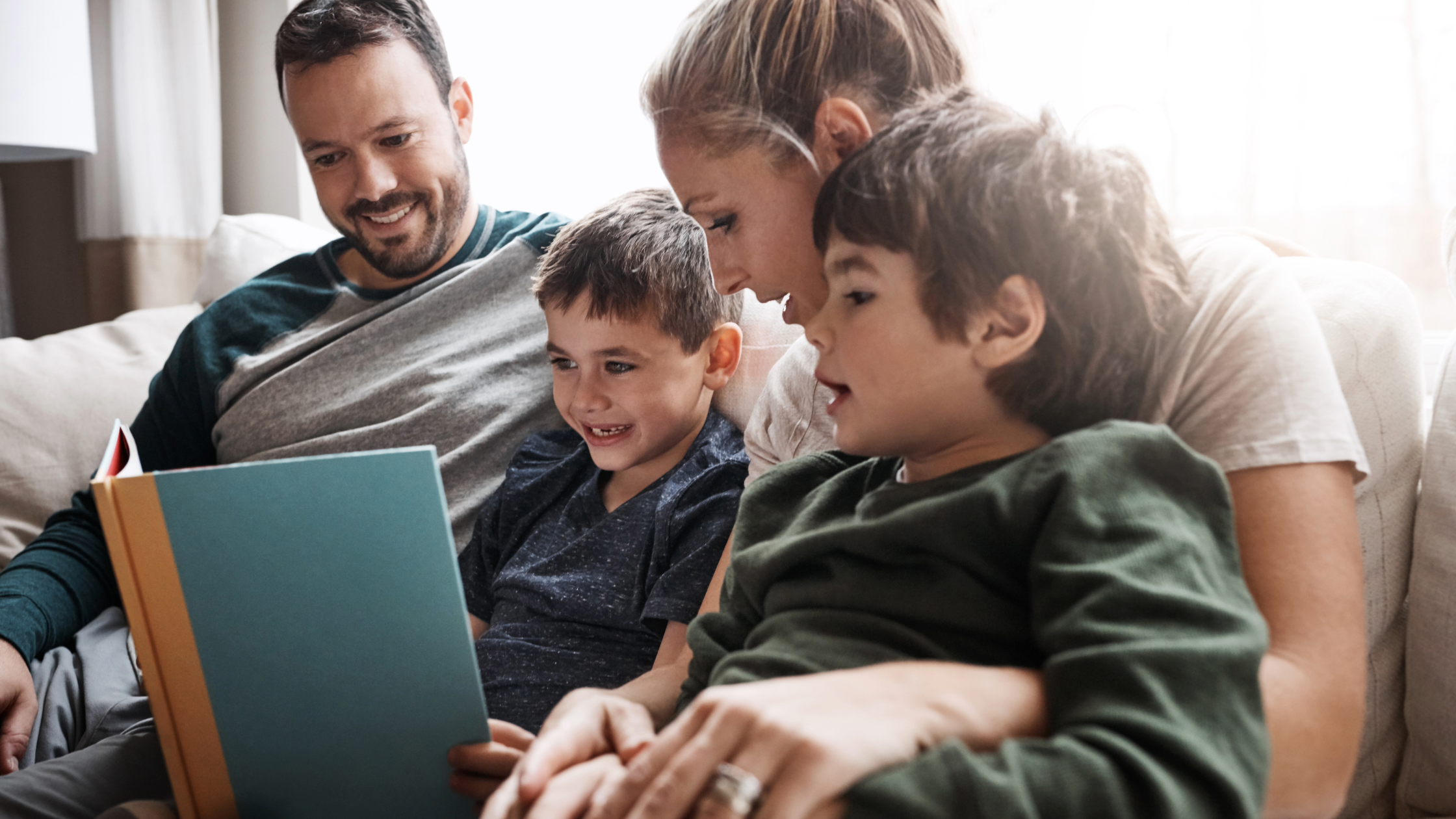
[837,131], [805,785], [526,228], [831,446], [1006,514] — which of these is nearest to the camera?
[805,785]

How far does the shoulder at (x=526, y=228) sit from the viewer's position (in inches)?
58.4

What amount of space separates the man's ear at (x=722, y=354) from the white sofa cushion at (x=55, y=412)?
104cm

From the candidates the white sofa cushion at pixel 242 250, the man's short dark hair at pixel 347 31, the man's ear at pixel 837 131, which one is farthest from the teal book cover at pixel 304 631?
the white sofa cushion at pixel 242 250

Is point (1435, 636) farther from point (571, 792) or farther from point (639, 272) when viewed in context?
point (639, 272)

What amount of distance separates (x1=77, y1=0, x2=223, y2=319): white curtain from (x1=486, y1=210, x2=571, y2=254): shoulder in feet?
4.79

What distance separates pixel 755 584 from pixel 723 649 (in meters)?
0.07

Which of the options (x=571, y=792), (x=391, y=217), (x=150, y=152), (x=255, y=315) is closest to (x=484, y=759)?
(x=571, y=792)

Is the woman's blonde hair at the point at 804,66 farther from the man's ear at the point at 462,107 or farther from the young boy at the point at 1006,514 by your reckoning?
the man's ear at the point at 462,107

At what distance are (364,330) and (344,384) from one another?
0.27 feet

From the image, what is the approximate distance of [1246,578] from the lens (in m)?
0.64

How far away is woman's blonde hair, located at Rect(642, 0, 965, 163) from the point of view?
839mm

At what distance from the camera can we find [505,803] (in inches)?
25.5

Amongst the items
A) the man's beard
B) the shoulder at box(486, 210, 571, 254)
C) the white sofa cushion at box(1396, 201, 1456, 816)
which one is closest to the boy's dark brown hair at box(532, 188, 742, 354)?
the shoulder at box(486, 210, 571, 254)

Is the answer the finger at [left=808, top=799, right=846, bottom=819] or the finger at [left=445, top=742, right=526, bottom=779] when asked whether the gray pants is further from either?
the finger at [left=808, top=799, right=846, bottom=819]
